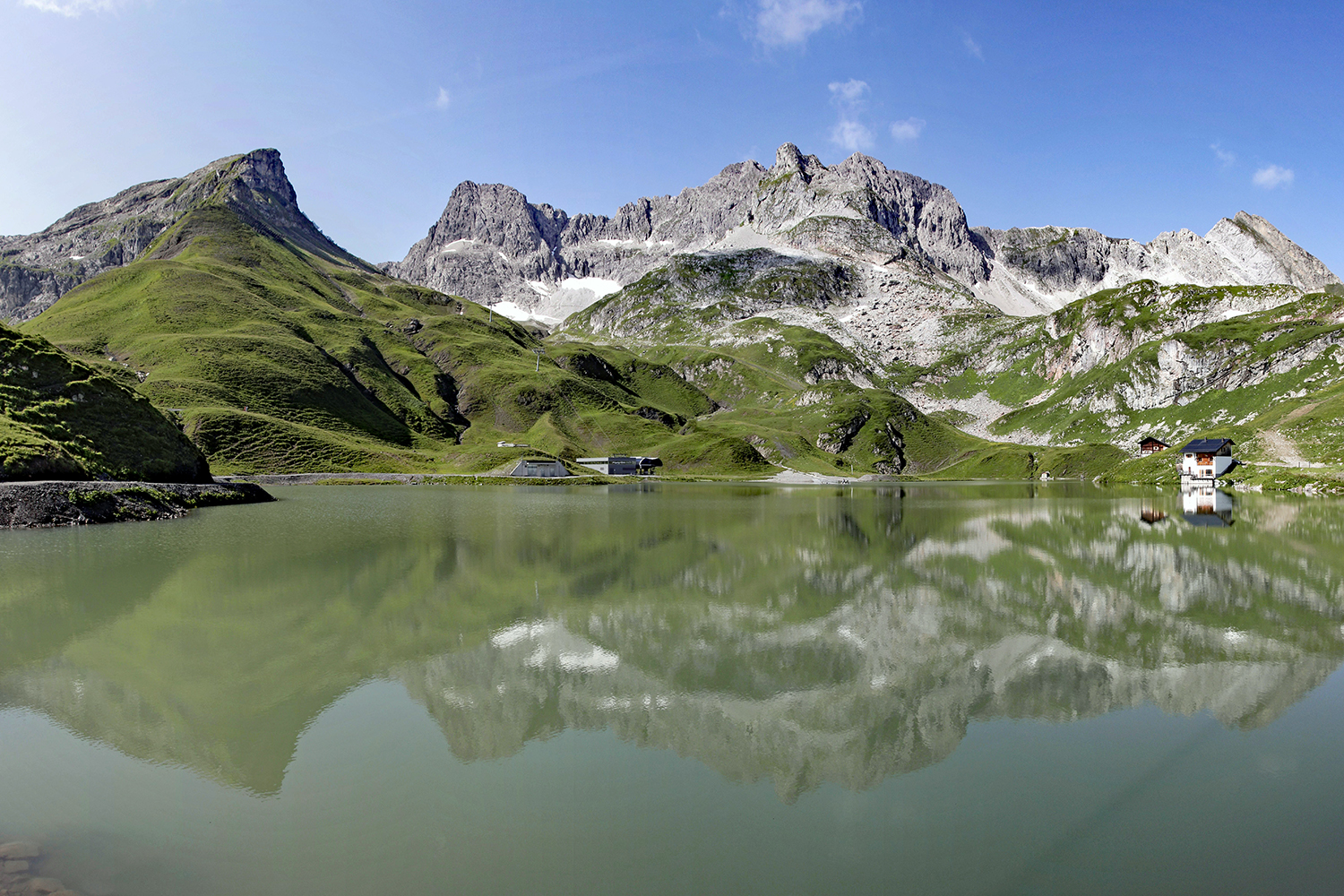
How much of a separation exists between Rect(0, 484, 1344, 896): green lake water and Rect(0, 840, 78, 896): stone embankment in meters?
0.17

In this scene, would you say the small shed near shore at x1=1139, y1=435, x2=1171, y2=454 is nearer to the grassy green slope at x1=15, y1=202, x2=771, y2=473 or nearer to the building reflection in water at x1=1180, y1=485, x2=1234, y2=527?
the grassy green slope at x1=15, y1=202, x2=771, y2=473

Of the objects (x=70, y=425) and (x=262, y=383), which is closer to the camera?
(x=70, y=425)

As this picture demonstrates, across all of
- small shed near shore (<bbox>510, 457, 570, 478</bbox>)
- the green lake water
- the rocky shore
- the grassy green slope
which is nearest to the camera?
the green lake water

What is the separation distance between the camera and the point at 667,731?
1099cm

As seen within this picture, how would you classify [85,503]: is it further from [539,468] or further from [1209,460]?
[1209,460]

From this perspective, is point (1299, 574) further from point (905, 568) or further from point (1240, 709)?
point (1240, 709)

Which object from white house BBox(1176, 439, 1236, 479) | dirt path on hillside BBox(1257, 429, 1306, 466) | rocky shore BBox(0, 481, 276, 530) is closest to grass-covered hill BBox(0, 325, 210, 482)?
rocky shore BBox(0, 481, 276, 530)

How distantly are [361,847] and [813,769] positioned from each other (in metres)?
6.06

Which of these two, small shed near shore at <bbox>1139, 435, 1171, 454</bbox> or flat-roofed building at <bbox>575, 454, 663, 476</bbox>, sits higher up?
small shed near shore at <bbox>1139, 435, 1171, 454</bbox>

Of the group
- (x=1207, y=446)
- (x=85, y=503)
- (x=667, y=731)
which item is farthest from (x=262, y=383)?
(x=1207, y=446)

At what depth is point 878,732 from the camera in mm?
10953

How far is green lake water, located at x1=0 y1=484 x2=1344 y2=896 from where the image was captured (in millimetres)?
7344

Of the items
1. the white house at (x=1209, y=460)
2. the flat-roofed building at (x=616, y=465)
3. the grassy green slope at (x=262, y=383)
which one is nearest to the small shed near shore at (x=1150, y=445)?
the white house at (x=1209, y=460)

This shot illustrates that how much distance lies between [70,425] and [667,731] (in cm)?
6114
